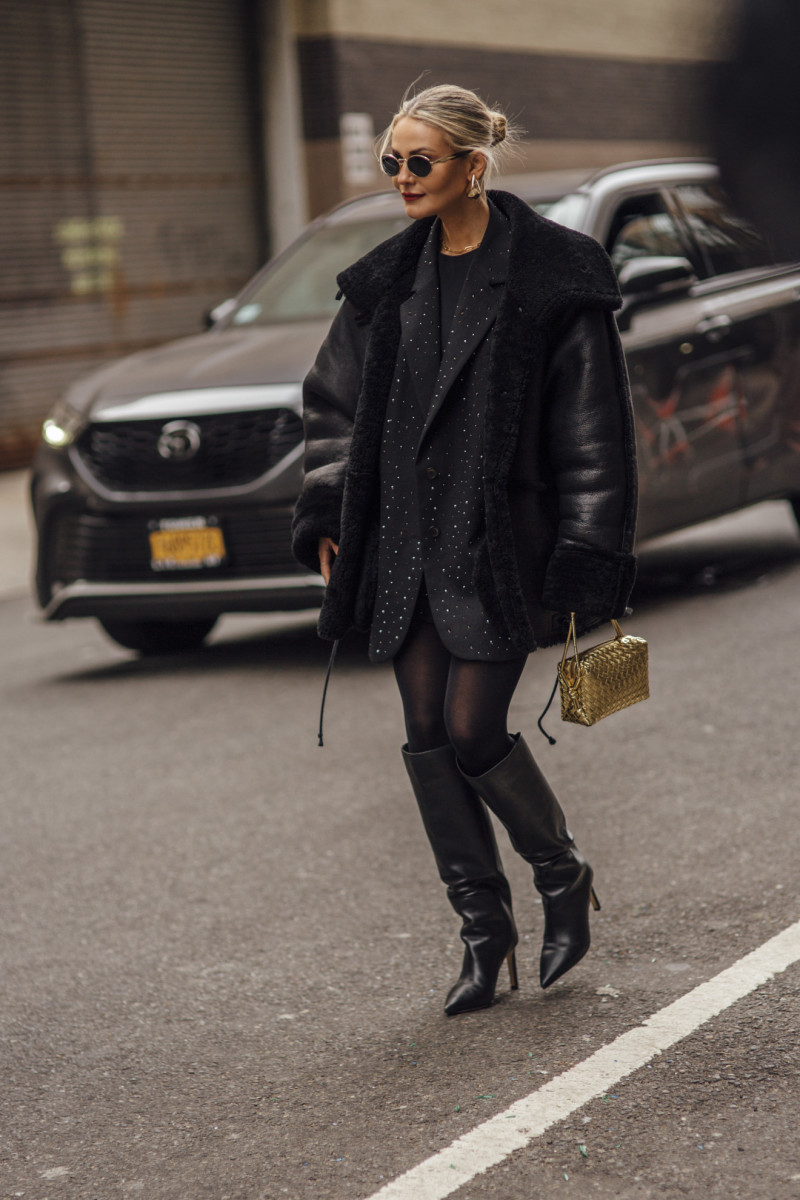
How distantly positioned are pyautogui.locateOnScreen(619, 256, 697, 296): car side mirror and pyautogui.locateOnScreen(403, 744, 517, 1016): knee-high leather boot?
3.92m

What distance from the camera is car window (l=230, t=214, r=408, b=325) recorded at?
7.57 meters

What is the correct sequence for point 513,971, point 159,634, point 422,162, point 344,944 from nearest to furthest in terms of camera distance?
1. point 422,162
2. point 513,971
3. point 344,944
4. point 159,634

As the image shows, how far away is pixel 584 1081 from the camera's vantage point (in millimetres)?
2867

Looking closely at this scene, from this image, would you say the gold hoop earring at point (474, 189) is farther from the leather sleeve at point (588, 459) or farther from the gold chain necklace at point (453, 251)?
the leather sleeve at point (588, 459)

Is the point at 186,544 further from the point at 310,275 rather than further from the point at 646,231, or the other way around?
the point at 646,231

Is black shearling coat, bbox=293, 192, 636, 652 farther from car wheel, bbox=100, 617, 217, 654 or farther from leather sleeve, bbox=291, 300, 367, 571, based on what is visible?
car wheel, bbox=100, 617, 217, 654

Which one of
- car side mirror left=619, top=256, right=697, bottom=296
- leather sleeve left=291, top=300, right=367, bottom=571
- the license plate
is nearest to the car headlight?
the license plate

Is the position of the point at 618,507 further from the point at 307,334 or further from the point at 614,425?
the point at 307,334

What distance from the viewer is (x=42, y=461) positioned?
23.7ft

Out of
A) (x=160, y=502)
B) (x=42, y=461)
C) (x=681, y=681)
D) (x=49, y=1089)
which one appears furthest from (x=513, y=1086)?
(x=42, y=461)

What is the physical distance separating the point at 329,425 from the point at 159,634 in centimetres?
437

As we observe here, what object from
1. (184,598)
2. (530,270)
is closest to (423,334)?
(530,270)

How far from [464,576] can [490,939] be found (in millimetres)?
752

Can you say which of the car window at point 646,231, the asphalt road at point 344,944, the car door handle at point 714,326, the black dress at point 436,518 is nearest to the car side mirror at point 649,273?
the car window at point 646,231
